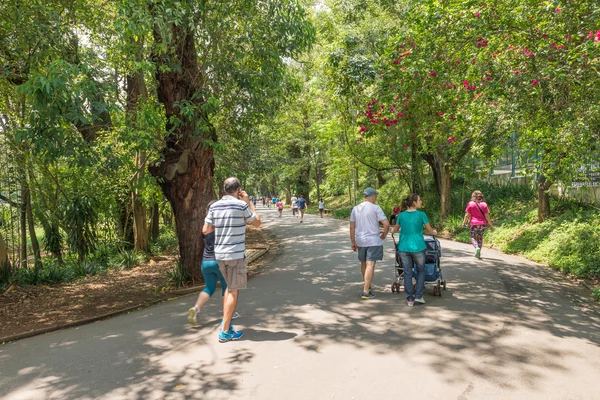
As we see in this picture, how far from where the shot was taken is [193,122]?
336 inches

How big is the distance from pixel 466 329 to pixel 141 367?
386 centimetres

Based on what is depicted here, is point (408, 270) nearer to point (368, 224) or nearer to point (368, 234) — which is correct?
point (368, 234)

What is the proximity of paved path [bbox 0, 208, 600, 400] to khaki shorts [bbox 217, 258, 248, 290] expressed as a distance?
0.71 m

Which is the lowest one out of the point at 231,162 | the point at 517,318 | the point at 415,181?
the point at 517,318

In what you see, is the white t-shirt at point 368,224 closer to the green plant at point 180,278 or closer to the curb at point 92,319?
the curb at point 92,319

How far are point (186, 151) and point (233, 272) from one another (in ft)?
14.1

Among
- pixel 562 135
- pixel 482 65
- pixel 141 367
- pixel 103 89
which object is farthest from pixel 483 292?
pixel 103 89

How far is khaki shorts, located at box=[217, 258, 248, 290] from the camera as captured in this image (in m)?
5.08

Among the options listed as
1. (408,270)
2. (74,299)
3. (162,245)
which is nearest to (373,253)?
(408,270)

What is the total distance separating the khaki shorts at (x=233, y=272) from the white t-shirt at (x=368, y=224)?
242 centimetres

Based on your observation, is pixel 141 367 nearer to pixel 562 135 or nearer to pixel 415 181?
pixel 562 135

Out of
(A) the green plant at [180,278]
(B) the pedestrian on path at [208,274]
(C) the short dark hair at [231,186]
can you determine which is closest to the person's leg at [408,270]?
(B) the pedestrian on path at [208,274]

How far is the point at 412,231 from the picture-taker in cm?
646

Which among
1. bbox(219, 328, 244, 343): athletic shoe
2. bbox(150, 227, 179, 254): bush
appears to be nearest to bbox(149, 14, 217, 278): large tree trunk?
bbox(219, 328, 244, 343): athletic shoe
